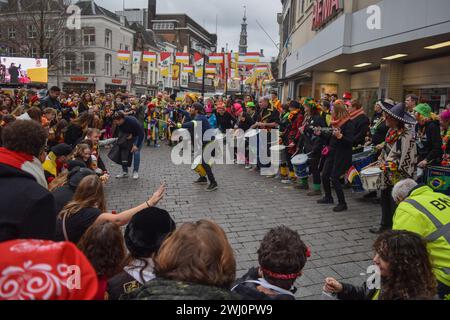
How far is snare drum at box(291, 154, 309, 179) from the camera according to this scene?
8047 millimetres

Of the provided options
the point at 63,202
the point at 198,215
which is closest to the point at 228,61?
the point at 198,215

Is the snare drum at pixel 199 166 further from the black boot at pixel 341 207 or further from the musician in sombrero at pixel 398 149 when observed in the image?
the musician in sombrero at pixel 398 149

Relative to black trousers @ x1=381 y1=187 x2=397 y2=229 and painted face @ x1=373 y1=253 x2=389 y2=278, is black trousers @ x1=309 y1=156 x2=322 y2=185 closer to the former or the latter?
black trousers @ x1=381 y1=187 x2=397 y2=229

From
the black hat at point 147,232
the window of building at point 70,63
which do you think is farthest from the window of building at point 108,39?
the black hat at point 147,232

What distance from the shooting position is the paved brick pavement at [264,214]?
14.6 feet

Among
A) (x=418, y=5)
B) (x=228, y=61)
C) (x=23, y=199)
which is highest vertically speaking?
(x=228, y=61)

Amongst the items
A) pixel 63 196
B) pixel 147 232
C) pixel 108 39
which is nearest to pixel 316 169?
pixel 63 196

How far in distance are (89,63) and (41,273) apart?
50289 millimetres

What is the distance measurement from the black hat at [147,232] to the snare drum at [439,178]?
15.2ft

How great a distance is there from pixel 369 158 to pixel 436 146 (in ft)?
4.52

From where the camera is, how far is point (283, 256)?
2.12 m

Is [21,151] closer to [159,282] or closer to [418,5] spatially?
[159,282]

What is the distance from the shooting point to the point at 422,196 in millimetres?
2922

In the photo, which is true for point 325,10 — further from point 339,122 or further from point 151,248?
point 151,248
